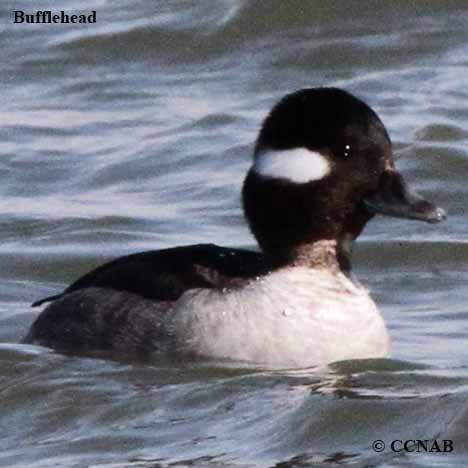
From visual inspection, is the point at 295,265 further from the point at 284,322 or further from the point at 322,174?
the point at 322,174

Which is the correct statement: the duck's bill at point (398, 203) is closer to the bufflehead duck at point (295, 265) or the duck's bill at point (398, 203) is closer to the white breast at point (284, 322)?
the bufflehead duck at point (295, 265)

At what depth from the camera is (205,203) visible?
1541cm

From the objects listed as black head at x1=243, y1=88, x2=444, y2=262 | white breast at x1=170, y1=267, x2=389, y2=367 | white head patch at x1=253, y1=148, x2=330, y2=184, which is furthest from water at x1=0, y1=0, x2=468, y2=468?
white head patch at x1=253, y1=148, x2=330, y2=184

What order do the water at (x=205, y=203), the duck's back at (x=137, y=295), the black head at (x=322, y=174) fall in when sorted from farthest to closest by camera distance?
the duck's back at (x=137, y=295), the black head at (x=322, y=174), the water at (x=205, y=203)

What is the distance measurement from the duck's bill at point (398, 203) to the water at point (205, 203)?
2.62 ft

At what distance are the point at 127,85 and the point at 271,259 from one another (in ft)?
23.4

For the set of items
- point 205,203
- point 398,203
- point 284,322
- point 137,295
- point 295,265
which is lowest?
point 205,203

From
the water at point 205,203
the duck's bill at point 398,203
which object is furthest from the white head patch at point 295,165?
the water at point 205,203

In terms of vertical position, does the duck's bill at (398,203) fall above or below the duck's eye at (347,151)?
below

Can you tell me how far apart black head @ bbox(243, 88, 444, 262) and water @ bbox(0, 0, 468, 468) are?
0.76m

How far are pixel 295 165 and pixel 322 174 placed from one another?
0.51ft

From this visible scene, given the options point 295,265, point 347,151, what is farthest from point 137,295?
point 347,151

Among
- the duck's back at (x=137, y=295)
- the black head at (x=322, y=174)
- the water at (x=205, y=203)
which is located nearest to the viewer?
the water at (x=205, y=203)

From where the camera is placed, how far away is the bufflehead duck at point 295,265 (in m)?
10.8
